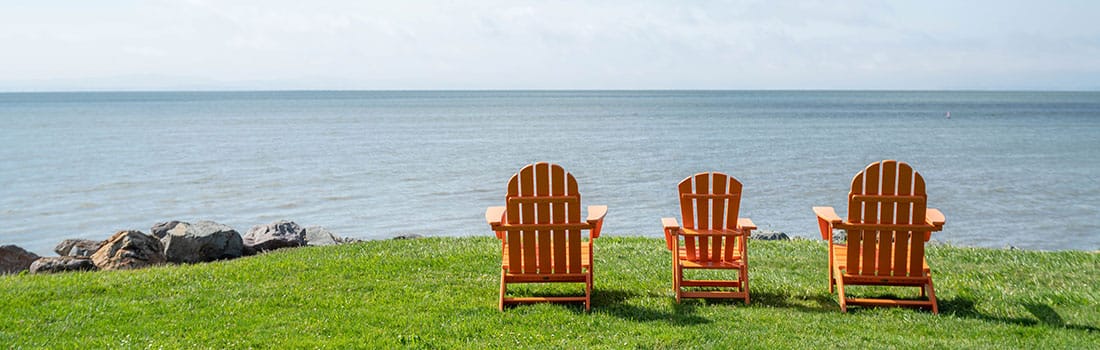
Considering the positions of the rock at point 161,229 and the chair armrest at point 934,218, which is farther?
the rock at point 161,229

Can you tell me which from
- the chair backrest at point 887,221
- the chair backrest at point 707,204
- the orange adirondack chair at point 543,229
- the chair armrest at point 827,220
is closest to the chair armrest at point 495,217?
the orange adirondack chair at point 543,229

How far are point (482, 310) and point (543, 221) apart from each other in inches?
33.7

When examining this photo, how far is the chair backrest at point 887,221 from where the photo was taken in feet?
22.1

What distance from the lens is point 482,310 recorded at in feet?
22.2

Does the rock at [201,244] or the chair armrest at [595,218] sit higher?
the chair armrest at [595,218]

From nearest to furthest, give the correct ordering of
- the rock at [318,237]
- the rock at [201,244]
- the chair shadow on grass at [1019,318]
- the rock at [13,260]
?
the chair shadow on grass at [1019,318] < the rock at [13,260] < the rock at [201,244] < the rock at [318,237]

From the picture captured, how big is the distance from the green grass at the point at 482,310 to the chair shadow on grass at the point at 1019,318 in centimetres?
2

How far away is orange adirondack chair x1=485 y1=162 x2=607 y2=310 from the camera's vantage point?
6.84m

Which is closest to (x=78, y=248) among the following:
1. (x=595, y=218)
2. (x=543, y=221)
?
(x=543, y=221)

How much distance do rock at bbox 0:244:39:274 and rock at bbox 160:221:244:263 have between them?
1495mm

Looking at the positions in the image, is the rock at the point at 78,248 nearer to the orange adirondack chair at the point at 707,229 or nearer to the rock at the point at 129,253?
the rock at the point at 129,253

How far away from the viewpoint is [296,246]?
11.8 metres

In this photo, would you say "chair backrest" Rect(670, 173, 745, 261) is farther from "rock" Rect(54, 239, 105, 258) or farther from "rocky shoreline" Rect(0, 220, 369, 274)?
"rock" Rect(54, 239, 105, 258)

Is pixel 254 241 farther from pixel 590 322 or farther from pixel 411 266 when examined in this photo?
pixel 590 322
